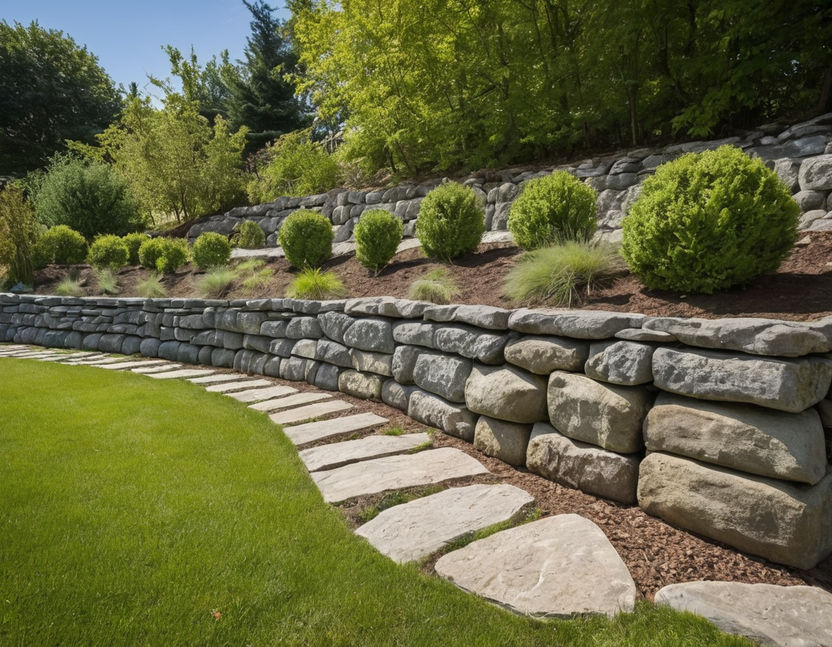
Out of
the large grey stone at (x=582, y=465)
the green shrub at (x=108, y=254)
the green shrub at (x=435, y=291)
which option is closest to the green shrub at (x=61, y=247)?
the green shrub at (x=108, y=254)

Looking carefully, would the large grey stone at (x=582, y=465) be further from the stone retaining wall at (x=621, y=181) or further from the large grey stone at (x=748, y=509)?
the stone retaining wall at (x=621, y=181)

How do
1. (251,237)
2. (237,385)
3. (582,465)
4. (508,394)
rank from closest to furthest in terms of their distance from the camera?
1. (582,465)
2. (508,394)
3. (237,385)
4. (251,237)

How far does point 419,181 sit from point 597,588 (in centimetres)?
833

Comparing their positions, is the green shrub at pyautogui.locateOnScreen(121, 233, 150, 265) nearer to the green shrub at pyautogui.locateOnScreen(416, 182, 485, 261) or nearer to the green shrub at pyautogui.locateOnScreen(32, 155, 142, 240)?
the green shrub at pyautogui.locateOnScreen(32, 155, 142, 240)

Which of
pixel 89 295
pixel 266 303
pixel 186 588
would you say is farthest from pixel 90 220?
pixel 186 588

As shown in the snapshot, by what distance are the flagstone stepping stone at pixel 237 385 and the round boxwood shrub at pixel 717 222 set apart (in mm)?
3904

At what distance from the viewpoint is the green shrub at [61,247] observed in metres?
9.56

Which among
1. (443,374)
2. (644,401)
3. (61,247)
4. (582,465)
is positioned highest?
(61,247)

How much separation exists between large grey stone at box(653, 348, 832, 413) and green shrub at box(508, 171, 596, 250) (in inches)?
93.4

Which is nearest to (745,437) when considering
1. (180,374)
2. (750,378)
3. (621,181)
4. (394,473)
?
(750,378)

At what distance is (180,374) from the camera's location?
17.1 ft

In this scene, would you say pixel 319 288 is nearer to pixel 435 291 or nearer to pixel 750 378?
pixel 435 291

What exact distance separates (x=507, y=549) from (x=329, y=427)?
1851 millimetres

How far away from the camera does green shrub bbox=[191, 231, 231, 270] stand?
8086 mm
